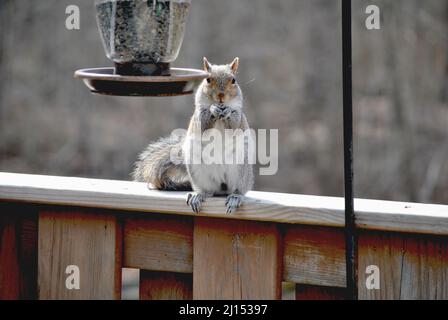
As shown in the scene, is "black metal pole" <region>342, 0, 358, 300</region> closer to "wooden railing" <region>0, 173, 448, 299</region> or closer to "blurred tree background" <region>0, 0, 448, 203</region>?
"wooden railing" <region>0, 173, 448, 299</region>

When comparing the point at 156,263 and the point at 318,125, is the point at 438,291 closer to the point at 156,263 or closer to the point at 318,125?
the point at 156,263

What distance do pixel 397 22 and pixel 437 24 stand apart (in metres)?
0.44

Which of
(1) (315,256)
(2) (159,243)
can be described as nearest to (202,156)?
(2) (159,243)

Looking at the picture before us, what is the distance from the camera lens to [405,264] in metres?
1.82

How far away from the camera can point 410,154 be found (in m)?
7.52

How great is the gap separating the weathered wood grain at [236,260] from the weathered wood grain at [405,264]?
0.24 m

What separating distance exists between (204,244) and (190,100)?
595 cm

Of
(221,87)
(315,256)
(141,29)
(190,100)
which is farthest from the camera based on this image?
(190,100)

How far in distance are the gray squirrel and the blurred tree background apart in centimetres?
474

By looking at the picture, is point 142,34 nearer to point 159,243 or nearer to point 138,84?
point 138,84

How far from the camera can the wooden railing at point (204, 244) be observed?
1826 mm

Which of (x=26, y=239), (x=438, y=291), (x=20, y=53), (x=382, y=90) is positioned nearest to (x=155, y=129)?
(x=20, y=53)

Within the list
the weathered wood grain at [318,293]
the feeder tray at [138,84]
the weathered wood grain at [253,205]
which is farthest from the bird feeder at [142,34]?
the weathered wood grain at [318,293]

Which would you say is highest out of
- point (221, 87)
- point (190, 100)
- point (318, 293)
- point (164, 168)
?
point (190, 100)
